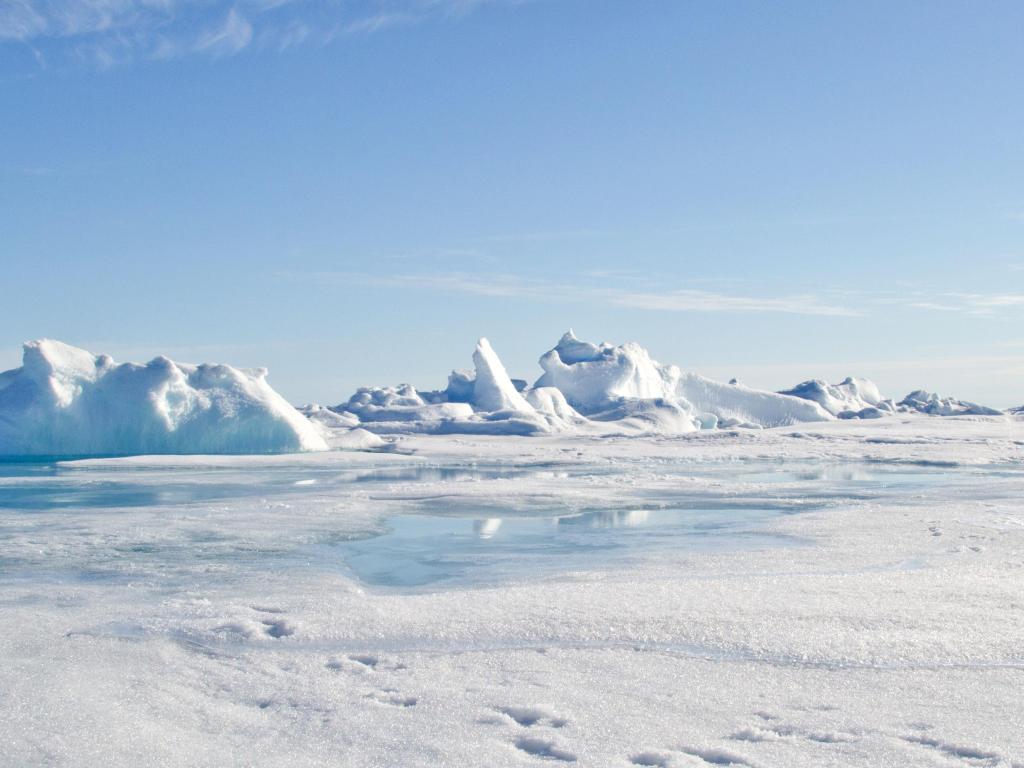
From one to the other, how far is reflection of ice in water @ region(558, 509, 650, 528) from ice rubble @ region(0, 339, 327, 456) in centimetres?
1205

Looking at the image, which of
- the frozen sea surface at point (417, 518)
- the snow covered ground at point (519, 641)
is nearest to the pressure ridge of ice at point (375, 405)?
the frozen sea surface at point (417, 518)

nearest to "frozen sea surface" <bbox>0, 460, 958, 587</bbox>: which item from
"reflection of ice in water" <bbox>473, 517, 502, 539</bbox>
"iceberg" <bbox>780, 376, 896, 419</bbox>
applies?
"reflection of ice in water" <bbox>473, 517, 502, 539</bbox>

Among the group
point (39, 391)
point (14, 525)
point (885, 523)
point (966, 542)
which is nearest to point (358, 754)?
point (966, 542)

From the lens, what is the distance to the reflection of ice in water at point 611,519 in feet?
29.4

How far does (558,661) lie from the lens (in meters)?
3.60

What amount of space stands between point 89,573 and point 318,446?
15.5 metres

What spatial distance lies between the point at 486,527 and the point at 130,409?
13372mm

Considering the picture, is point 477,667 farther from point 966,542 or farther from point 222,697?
point 966,542

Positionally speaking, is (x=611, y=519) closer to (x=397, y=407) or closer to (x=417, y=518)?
(x=417, y=518)

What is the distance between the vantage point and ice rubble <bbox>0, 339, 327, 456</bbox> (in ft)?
62.4

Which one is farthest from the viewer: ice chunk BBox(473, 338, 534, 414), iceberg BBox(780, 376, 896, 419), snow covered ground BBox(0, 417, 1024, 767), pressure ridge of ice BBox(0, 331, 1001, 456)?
iceberg BBox(780, 376, 896, 419)

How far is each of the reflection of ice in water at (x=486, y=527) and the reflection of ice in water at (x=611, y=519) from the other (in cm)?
65

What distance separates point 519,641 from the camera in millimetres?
3896

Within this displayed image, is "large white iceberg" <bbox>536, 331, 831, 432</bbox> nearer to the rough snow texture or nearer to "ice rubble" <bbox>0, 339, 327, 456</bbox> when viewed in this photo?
the rough snow texture
